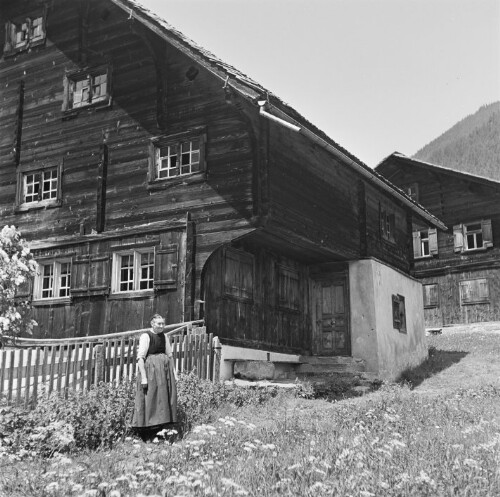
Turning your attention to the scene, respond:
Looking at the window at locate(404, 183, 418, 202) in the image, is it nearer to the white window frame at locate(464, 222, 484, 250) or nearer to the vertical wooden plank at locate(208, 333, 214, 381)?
the white window frame at locate(464, 222, 484, 250)

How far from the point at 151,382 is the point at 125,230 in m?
7.33

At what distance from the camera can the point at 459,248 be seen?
3362 centimetres

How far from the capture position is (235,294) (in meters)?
16.6

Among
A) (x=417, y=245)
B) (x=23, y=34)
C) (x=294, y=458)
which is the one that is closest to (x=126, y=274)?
(x=23, y=34)

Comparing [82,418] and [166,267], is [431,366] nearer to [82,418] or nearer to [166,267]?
[166,267]

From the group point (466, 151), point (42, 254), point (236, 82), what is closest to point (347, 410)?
point (236, 82)

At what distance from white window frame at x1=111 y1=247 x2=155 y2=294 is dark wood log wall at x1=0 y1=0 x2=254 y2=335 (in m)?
0.40

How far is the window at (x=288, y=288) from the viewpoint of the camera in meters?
18.6

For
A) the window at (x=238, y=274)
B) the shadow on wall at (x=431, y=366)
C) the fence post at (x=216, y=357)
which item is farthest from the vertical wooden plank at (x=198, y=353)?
the shadow on wall at (x=431, y=366)

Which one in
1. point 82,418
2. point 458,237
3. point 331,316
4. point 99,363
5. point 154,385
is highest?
point 458,237

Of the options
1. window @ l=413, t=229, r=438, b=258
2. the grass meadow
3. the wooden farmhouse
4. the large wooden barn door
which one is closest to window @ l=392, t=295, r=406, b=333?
the wooden farmhouse

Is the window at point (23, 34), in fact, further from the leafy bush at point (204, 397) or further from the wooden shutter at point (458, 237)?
the wooden shutter at point (458, 237)

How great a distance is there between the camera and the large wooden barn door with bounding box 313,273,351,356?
1956cm

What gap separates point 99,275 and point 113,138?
3496mm
